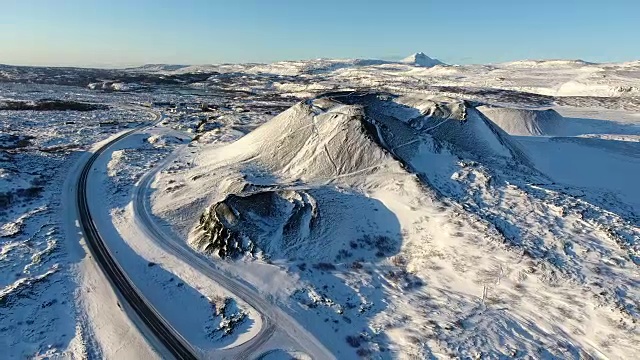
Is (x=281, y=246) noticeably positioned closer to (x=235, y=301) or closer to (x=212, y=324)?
(x=235, y=301)

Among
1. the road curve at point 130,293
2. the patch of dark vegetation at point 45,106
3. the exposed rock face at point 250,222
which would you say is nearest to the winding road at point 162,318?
the road curve at point 130,293

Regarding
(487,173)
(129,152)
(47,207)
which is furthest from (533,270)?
(129,152)

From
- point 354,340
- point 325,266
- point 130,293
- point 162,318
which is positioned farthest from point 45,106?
point 354,340

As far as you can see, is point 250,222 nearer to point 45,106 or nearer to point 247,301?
point 247,301

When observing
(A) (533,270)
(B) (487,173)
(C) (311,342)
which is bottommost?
(C) (311,342)

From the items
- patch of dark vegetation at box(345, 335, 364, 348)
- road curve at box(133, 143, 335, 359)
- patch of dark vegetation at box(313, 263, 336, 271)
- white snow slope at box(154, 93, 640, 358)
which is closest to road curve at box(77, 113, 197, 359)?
road curve at box(133, 143, 335, 359)

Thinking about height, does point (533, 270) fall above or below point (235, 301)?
above
